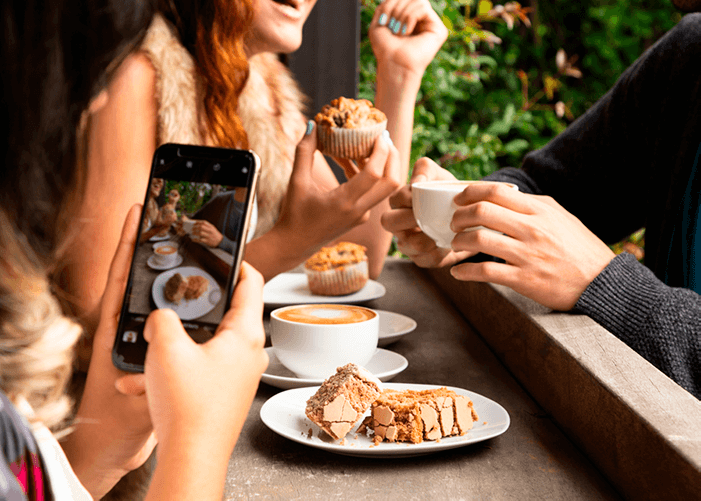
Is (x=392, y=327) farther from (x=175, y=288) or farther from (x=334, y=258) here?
(x=175, y=288)

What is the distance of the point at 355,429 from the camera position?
2.15 feet

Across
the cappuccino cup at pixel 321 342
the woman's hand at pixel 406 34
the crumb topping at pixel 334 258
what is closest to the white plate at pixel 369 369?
the cappuccino cup at pixel 321 342

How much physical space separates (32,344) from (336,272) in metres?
0.63

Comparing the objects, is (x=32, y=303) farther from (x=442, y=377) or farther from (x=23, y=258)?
(x=442, y=377)

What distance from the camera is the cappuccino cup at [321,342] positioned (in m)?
0.78

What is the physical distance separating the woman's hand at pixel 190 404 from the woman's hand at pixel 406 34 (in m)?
1.17

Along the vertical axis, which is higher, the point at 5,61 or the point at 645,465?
the point at 5,61

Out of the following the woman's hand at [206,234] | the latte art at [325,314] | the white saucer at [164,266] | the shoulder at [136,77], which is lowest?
the latte art at [325,314]

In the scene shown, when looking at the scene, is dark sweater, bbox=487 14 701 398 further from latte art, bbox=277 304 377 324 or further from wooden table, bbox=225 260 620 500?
latte art, bbox=277 304 377 324

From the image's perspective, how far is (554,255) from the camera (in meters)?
0.89

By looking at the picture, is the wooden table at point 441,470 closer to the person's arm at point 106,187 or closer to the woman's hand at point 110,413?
the woman's hand at point 110,413

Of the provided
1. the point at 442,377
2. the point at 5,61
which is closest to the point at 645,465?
the point at 442,377

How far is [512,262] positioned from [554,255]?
6 cm

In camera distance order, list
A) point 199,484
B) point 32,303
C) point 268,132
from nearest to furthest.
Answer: point 199,484, point 32,303, point 268,132
